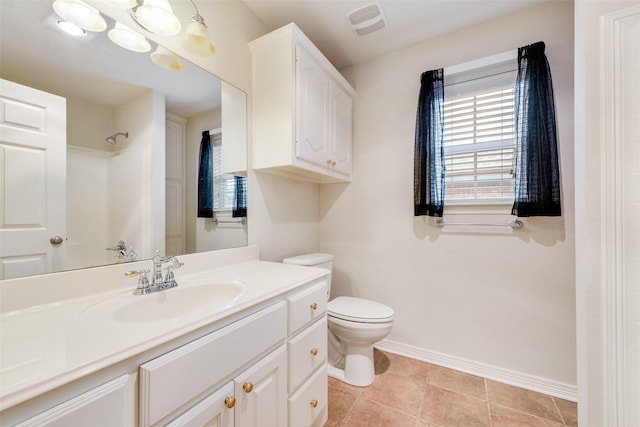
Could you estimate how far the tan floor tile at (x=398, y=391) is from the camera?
144 cm

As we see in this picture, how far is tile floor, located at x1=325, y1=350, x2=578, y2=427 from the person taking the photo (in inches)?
52.5

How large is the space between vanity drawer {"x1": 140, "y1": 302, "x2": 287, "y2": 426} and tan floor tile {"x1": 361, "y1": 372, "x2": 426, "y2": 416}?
3.33ft

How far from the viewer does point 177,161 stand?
1.23 m

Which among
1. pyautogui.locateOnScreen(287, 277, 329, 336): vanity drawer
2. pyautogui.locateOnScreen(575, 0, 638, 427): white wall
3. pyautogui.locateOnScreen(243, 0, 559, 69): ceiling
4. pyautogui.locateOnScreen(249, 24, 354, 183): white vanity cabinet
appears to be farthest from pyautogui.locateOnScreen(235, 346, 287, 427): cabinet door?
pyautogui.locateOnScreen(243, 0, 559, 69): ceiling

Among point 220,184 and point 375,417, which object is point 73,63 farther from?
point 375,417

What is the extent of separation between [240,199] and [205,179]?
0.78 ft

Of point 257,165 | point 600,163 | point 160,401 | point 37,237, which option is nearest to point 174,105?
point 257,165

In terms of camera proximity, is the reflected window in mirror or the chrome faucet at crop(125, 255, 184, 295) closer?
the chrome faucet at crop(125, 255, 184, 295)

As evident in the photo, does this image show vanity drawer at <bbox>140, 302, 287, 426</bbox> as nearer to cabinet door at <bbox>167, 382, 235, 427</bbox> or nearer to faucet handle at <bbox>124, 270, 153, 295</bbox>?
cabinet door at <bbox>167, 382, 235, 427</bbox>

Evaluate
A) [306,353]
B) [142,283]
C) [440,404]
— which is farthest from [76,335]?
[440,404]

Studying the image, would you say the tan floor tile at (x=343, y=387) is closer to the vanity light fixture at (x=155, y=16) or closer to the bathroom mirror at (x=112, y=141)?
the bathroom mirror at (x=112, y=141)

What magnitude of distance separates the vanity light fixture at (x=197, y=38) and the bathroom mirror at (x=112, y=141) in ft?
0.30

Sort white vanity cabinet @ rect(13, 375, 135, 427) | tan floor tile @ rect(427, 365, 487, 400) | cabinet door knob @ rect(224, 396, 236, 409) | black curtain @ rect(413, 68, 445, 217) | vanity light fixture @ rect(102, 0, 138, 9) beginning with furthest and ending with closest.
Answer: black curtain @ rect(413, 68, 445, 217) → tan floor tile @ rect(427, 365, 487, 400) → vanity light fixture @ rect(102, 0, 138, 9) → cabinet door knob @ rect(224, 396, 236, 409) → white vanity cabinet @ rect(13, 375, 135, 427)

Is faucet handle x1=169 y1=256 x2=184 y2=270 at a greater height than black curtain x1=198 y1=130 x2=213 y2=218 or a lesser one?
lesser
